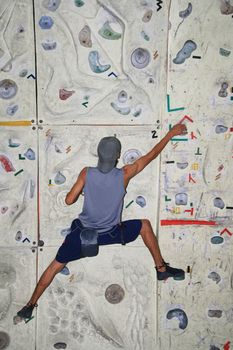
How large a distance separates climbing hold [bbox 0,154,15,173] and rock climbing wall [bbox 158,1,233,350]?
112 cm

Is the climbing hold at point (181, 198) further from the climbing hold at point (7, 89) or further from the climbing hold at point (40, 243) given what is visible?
the climbing hold at point (7, 89)

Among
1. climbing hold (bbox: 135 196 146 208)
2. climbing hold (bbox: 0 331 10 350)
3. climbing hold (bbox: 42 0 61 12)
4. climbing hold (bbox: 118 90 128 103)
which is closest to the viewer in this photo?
climbing hold (bbox: 42 0 61 12)

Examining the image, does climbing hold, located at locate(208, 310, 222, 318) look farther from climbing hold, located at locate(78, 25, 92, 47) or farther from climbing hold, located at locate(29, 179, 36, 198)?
climbing hold, located at locate(78, 25, 92, 47)

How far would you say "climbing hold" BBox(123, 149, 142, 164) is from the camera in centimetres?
277

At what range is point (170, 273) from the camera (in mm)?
2896

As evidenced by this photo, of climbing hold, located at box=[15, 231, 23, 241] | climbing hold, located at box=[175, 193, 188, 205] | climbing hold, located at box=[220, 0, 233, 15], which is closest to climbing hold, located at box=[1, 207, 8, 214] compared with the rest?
climbing hold, located at box=[15, 231, 23, 241]

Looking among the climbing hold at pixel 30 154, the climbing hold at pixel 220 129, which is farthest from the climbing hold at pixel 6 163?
the climbing hold at pixel 220 129

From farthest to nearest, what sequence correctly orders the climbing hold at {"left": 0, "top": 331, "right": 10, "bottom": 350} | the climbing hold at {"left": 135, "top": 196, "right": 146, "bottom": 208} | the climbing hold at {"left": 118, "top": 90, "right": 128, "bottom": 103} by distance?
the climbing hold at {"left": 0, "top": 331, "right": 10, "bottom": 350} < the climbing hold at {"left": 135, "top": 196, "right": 146, "bottom": 208} < the climbing hold at {"left": 118, "top": 90, "right": 128, "bottom": 103}

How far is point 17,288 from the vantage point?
2883 millimetres

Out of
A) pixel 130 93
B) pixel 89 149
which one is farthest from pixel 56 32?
pixel 89 149

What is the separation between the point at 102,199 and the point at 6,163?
0.75m

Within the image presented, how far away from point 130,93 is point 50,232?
3.91ft

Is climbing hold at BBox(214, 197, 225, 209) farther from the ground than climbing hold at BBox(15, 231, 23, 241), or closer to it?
farther from the ground

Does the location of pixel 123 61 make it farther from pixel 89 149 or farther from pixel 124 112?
pixel 89 149
